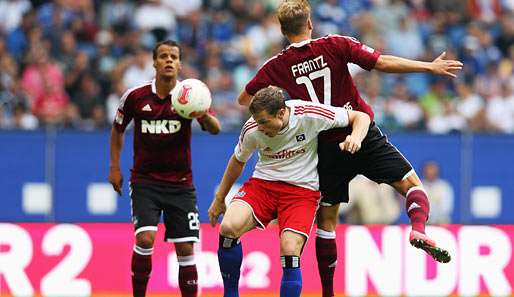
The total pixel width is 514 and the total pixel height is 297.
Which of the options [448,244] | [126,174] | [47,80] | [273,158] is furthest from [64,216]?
[273,158]

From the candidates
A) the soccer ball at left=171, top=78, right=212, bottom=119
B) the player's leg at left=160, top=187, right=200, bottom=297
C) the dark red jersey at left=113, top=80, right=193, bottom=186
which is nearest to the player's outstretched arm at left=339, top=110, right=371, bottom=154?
the soccer ball at left=171, top=78, right=212, bottom=119

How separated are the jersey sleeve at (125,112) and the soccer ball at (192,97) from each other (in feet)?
2.47

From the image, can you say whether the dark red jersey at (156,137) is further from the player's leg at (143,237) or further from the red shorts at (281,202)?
the red shorts at (281,202)

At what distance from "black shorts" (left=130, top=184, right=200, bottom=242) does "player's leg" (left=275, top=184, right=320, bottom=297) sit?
4.66ft

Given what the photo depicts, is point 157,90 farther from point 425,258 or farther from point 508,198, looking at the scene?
point 508,198

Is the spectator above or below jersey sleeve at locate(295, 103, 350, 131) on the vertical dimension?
above

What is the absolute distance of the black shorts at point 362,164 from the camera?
35.1 ft

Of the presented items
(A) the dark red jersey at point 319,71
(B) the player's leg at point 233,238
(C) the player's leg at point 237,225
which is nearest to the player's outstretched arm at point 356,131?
(A) the dark red jersey at point 319,71

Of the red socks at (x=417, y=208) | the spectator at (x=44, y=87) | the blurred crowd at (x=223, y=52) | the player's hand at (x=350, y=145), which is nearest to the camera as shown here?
the player's hand at (x=350, y=145)

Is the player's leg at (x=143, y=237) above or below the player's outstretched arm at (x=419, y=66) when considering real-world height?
below

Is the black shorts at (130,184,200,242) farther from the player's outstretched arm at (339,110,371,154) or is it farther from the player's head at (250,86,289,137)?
the player's outstretched arm at (339,110,371,154)

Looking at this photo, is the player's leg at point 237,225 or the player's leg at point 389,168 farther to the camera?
the player's leg at point 389,168

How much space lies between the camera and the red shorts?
10398 millimetres

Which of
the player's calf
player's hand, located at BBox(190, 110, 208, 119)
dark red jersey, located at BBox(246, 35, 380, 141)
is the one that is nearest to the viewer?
the player's calf
